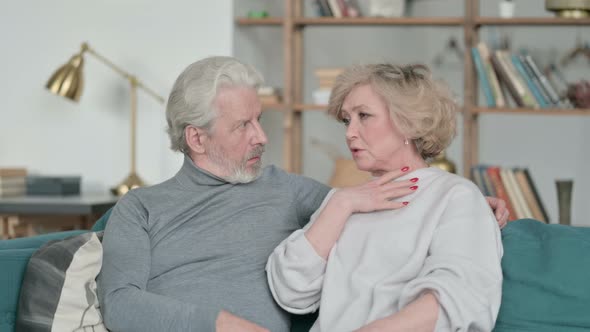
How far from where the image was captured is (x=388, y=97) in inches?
84.4

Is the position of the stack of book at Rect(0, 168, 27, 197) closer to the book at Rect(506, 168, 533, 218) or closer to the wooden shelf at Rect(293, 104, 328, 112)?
the wooden shelf at Rect(293, 104, 328, 112)

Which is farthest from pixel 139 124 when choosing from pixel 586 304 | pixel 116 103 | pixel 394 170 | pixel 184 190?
pixel 586 304

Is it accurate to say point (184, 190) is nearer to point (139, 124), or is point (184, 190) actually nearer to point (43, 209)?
point (43, 209)

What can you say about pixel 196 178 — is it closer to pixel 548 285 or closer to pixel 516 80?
pixel 548 285

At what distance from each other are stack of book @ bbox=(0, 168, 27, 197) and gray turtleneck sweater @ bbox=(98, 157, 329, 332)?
2414 millimetres

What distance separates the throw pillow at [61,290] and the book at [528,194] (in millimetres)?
2768

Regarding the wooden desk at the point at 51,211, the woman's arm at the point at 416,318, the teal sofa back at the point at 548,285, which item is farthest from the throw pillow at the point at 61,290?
the wooden desk at the point at 51,211

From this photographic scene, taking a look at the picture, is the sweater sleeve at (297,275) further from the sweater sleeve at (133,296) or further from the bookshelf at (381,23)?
the bookshelf at (381,23)

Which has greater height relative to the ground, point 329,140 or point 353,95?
point 353,95

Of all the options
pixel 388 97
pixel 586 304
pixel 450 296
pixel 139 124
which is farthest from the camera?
pixel 139 124

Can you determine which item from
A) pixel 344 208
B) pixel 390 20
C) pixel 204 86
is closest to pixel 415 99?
pixel 344 208

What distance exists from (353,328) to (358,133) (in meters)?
0.45

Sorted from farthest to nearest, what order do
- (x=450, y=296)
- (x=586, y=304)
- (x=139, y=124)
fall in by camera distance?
(x=139, y=124)
(x=586, y=304)
(x=450, y=296)

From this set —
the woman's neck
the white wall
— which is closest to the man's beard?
the woman's neck
